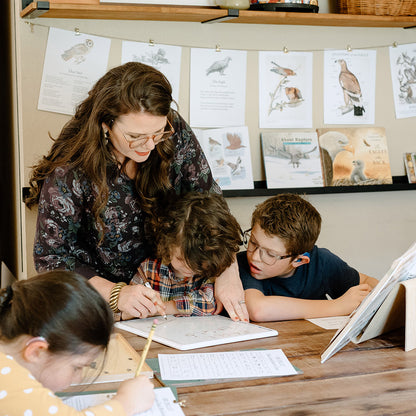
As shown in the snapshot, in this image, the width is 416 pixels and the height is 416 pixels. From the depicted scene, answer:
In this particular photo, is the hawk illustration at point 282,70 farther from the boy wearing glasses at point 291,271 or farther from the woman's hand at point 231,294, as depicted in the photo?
the woman's hand at point 231,294

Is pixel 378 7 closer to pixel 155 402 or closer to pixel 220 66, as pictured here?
pixel 220 66

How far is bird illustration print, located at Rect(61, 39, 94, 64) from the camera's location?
2367 mm

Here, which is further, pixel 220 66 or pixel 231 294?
pixel 220 66

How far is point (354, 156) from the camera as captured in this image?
2844mm

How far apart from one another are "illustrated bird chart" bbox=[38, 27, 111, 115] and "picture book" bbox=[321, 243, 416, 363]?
1462 mm

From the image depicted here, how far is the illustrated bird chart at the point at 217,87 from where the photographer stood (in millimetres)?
2596

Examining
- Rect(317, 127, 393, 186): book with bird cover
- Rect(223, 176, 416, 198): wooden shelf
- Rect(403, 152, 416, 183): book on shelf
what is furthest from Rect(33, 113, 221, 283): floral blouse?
Rect(403, 152, 416, 183): book on shelf

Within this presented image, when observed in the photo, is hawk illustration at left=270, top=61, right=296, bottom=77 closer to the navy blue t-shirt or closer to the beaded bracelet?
the navy blue t-shirt

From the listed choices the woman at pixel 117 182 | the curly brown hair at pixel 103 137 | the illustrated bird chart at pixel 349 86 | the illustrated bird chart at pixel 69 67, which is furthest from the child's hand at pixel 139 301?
the illustrated bird chart at pixel 349 86

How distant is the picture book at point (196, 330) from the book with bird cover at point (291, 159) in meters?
1.05

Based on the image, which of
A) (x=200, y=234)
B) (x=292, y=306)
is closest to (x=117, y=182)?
(x=200, y=234)

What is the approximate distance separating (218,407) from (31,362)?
365mm

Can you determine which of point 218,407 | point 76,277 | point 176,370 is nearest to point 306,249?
point 176,370

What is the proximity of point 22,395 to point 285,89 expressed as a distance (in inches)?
82.0
